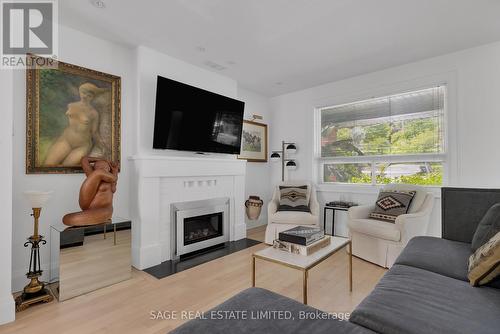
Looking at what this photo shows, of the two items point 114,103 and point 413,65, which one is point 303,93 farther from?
point 114,103

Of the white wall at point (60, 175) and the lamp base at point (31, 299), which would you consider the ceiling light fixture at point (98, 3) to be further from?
the lamp base at point (31, 299)

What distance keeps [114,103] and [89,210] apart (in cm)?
121

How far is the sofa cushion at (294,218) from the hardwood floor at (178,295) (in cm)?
56

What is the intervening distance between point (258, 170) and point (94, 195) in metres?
2.79

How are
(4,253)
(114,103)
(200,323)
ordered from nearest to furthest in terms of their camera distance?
(200,323)
(4,253)
(114,103)

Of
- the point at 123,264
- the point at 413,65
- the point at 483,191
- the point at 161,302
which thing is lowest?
the point at 161,302

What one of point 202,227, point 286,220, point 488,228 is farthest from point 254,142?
point 488,228

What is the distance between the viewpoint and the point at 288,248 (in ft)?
6.43

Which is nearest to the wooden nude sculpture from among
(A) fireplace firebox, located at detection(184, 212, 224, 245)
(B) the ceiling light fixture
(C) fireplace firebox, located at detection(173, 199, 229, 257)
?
(C) fireplace firebox, located at detection(173, 199, 229, 257)

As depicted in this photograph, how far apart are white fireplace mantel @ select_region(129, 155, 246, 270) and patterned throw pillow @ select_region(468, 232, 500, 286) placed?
2662 mm

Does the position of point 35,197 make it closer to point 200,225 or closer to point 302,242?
point 200,225

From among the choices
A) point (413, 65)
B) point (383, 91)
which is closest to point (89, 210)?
point (383, 91)

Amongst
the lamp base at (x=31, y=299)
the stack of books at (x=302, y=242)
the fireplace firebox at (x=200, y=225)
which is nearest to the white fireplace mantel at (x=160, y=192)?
the fireplace firebox at (x=200, y=225)

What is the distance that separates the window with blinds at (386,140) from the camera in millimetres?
3182
